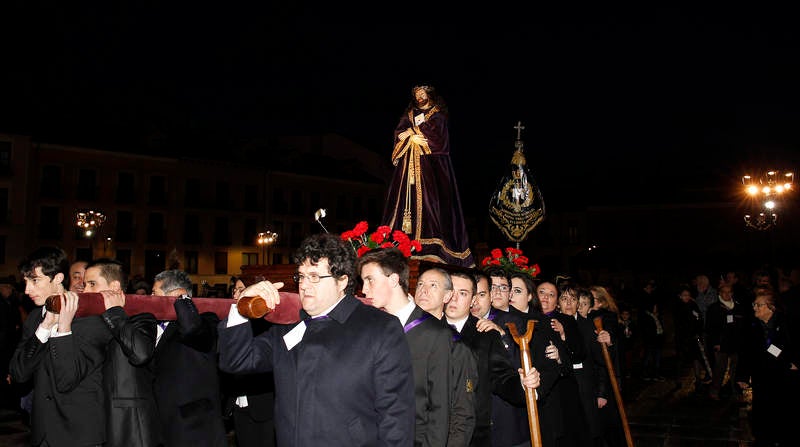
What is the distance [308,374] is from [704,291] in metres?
14.6

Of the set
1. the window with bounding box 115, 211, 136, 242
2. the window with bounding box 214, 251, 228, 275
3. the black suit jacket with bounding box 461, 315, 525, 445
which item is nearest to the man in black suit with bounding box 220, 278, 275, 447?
the black suit jacket with bounding box 461, 315, 525, 445

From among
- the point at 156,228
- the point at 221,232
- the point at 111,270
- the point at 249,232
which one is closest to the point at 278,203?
the point at 249,232

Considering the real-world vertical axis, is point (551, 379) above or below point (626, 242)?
below

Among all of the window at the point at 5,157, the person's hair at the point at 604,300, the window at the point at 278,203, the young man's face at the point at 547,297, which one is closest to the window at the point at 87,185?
the window at the point at 5,157

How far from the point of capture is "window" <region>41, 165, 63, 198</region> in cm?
4131

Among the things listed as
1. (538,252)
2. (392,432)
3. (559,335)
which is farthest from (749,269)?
(392,432)

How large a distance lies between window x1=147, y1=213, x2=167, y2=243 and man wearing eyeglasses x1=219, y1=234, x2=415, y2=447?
4481 cm

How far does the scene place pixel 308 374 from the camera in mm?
3283

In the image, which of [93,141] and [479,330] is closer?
[479,330]

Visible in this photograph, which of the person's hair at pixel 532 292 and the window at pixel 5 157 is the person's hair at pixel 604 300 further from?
the window at pixel 5 157

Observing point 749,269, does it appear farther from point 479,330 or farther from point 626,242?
point 479,330

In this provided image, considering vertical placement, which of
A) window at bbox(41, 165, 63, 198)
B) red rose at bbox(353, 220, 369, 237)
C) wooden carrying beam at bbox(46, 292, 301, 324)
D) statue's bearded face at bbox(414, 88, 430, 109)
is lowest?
wooden carrying beam at bbox(46, 292, 301, 324)

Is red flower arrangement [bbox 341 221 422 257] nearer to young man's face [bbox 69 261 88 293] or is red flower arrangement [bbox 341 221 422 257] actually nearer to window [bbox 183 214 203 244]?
young man's face [bbox 69 261 88 293]

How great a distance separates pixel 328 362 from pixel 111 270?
250cm
